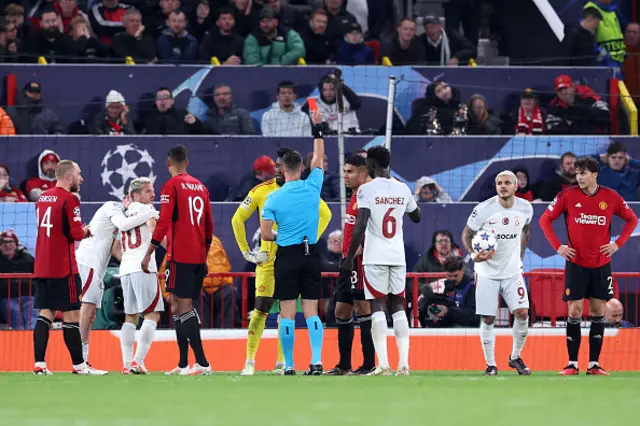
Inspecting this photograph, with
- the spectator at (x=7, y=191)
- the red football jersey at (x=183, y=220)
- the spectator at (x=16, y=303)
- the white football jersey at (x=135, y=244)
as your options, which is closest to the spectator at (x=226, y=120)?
the spectator at (x=7, y=191)

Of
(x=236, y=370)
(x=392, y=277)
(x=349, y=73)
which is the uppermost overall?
(x=349, y=73)

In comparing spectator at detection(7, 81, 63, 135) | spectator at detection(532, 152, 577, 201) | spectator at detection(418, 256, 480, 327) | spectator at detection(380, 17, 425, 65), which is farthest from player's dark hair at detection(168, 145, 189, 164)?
spectator at detection(380, 17, 425, 65)

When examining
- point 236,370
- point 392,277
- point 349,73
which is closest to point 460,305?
point 236,370

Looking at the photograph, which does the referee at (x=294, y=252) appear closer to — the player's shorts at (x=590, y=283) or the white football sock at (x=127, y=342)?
the white football sock at (x=127, y=342)

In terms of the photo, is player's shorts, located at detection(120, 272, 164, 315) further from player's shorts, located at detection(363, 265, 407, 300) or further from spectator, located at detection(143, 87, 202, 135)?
spectator, located at detection(143, 87, 202, 135)

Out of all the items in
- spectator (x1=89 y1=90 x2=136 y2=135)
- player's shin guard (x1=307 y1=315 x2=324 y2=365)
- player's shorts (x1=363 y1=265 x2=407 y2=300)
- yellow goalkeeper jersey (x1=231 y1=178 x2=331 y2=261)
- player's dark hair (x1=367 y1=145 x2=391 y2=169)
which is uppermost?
spectator (x1=89 y1=90 x2=136 y2=135)

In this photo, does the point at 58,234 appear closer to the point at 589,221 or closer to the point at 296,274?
the point at 296,274

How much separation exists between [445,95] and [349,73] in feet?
5.51

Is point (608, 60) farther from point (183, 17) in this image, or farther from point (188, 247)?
point (188, 247)

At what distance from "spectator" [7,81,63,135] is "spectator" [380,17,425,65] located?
5759 millimetres

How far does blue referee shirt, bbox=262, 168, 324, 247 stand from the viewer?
13.4 m

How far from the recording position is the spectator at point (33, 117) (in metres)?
20.5

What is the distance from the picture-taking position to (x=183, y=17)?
875 inches

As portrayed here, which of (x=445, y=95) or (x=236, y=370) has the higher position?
(x=445, y=95)
